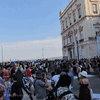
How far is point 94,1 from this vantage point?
2725 cm

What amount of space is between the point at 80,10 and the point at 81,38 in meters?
6.15

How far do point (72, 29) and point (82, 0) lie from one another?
804 cm

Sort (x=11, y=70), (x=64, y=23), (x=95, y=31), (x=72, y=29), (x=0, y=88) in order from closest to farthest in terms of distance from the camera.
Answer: (x=0, y=88) < (x=11, y=70) < (x=95, y=31) < (x=72, y=29) < (x=64, y=23)

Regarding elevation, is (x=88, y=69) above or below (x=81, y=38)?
below

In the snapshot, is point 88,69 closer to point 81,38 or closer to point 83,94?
point 83,94

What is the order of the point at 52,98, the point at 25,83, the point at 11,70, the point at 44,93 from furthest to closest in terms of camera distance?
the point at 11,70
the point at 25,83
the point at 44,93
the point at 52,98

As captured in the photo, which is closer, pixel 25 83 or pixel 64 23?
pixel 25 83

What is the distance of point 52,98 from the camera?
3316 mm

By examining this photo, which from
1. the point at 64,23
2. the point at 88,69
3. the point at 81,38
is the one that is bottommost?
the point at 88,69

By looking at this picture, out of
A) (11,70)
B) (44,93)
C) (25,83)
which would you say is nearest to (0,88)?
(44,93)

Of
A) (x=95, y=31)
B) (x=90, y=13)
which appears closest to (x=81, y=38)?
(x=95, y=31)

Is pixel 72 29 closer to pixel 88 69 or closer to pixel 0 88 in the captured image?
pixel 88 69

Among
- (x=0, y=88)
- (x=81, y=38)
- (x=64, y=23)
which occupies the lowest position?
(x=0, y=88)

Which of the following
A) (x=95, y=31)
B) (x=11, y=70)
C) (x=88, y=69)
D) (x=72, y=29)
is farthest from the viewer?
(x=72, y=29)
